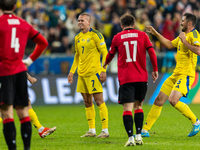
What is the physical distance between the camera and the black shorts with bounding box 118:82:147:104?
21.3 feet

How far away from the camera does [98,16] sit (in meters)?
17.1

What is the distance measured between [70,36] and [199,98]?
5.82 metres

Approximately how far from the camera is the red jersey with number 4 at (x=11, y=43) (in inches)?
204

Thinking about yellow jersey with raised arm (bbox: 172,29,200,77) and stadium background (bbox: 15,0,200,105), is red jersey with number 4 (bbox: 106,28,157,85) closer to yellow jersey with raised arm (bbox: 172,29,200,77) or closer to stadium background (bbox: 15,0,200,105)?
yellow jersey with raised arm (bbox: 172,29,200,77)

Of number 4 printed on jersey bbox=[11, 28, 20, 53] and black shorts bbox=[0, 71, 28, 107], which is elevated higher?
number 4 printed on jersey bbox=[11, 28, 20, 53]

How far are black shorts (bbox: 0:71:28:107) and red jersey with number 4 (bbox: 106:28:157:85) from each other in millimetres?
1891

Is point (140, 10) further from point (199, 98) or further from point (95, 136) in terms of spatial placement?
point (95, 136)

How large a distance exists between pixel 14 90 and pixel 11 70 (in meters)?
0.28

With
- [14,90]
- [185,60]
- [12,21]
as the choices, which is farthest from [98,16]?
[14,90]

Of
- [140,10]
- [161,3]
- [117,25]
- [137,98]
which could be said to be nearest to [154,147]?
[137,98]

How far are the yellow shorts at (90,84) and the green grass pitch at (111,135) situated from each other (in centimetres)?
97

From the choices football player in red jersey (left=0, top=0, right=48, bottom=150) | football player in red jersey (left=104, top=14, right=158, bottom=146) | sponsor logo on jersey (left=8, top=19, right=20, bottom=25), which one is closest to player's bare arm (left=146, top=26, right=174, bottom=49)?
football player in red jersey (left=104, top=14, right=158, bottom=146)

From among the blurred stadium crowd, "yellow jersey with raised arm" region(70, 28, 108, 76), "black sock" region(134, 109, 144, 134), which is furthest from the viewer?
the blurred stadium crowd

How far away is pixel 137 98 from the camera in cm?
678
